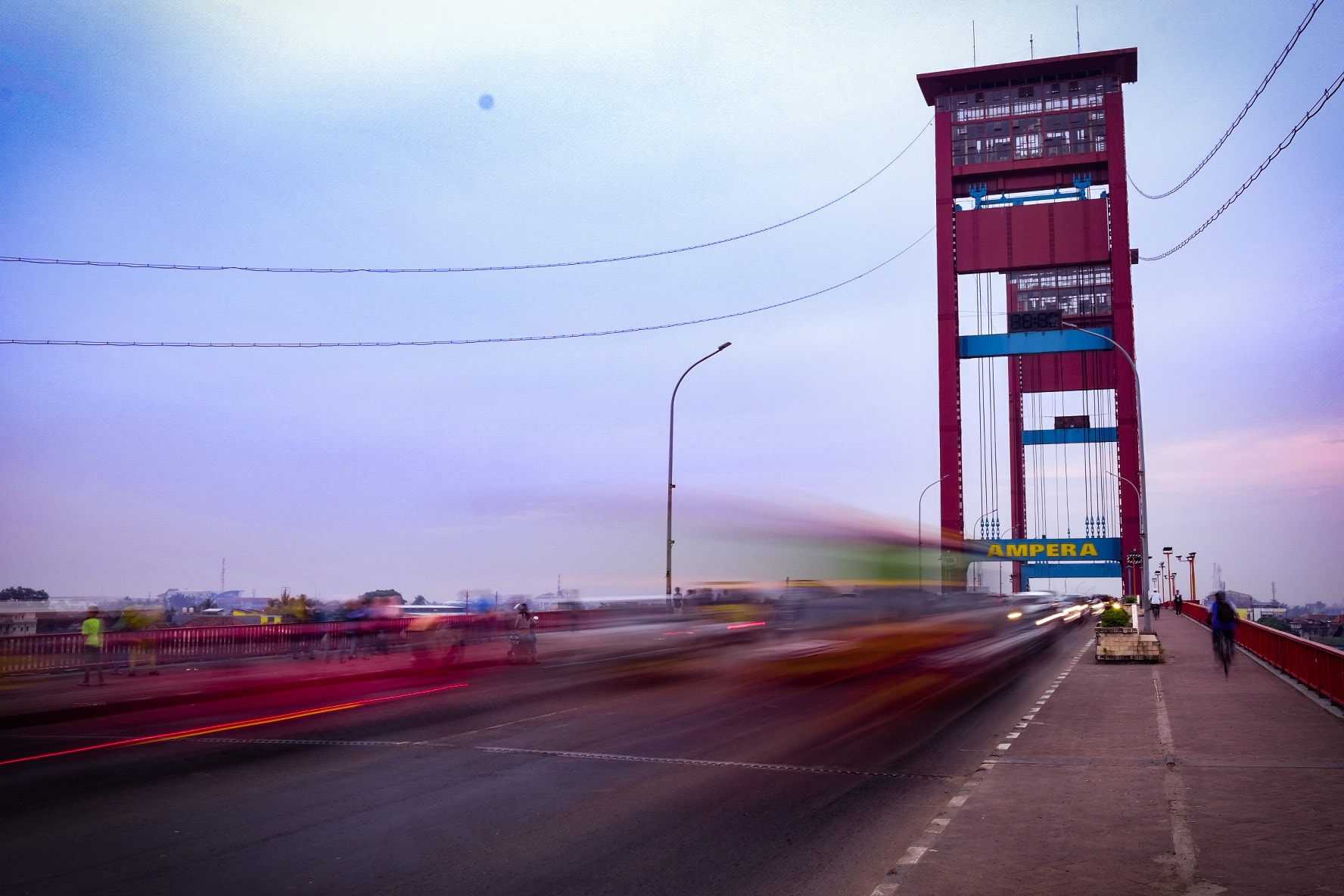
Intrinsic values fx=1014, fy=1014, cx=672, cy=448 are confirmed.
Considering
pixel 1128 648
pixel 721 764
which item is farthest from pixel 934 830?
pixel 1128 648

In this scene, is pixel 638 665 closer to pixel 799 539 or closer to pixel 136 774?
pixel 799 539

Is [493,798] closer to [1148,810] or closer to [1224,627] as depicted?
[1148,810]

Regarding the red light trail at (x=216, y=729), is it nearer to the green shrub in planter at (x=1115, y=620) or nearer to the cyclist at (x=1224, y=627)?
the cyclist at (x=1224, y=627)

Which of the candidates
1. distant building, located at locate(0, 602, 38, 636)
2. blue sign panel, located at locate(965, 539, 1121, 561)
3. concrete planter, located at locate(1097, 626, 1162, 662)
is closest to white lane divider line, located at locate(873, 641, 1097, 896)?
concrete planter, located at locate(1097, 626, 1162, 662)

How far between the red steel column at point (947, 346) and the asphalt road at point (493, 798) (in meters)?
44.6

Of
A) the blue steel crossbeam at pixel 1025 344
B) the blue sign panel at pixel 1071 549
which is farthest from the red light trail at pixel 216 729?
the blue sign panel at pixel 1071 549

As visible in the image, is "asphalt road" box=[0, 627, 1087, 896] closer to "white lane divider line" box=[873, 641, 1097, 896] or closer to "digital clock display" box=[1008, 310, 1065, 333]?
"white lane divider line" box=[873, 641, 1097, 896]

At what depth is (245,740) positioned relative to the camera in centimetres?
1222

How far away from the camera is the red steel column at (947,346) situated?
194 ft

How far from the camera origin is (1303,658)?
1833 cm

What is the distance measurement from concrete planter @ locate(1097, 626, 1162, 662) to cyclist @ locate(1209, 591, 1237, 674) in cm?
236

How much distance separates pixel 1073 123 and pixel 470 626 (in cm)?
4865

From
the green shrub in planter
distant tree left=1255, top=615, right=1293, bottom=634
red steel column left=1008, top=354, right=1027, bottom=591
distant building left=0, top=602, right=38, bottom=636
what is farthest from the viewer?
red steel column left=1008, top=354, right=1027, bottom=591

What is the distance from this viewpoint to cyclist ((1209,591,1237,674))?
69.9 feet
